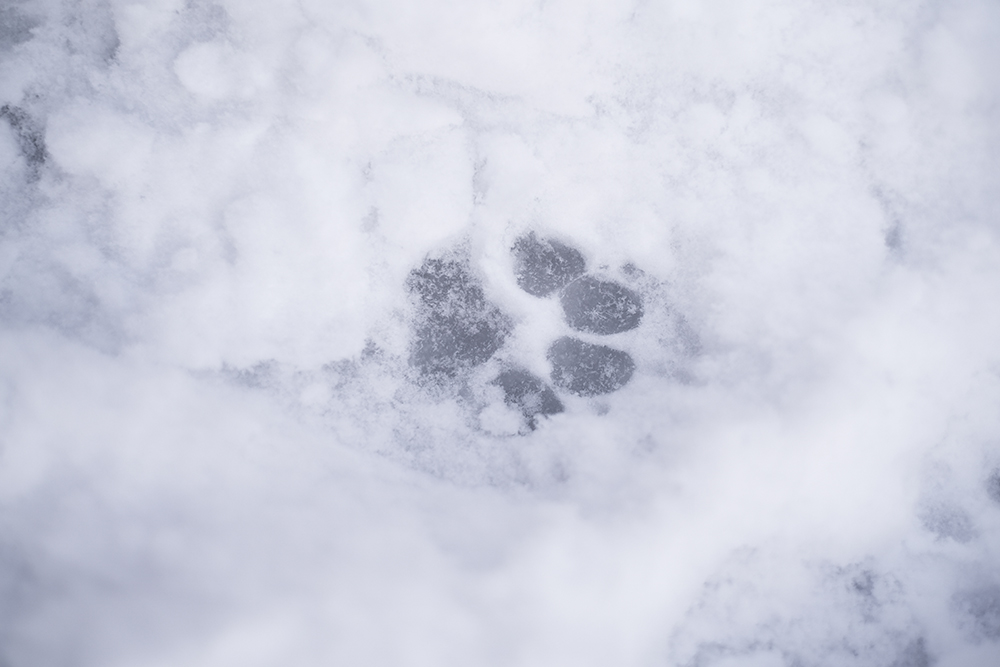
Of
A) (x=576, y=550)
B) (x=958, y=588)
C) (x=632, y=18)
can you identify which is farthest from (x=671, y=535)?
Result: (x=632, y=18)

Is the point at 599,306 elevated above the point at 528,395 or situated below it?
above

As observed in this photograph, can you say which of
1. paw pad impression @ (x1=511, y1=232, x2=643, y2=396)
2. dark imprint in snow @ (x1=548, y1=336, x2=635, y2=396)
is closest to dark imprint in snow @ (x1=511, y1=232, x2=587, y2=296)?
paw pad impression @ (x1=511, y1=232, x2=643, y2=396)

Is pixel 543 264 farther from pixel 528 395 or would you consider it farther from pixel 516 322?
pixel 528 395

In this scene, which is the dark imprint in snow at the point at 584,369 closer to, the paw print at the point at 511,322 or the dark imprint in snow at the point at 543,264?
the paw print at the point at 511,322

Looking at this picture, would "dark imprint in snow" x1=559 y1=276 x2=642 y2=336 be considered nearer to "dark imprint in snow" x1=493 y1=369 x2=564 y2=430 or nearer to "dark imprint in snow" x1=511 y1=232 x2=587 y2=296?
"dark imprint in snow" x1=511 y1=232 x2=587 y2=296

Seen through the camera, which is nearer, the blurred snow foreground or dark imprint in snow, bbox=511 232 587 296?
the blurred snow foreground

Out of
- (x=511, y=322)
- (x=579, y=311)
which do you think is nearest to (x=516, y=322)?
(x=511, y=322)

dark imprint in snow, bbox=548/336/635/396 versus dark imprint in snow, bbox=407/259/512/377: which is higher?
dark imprint in snow, bbox=407/259/512/377

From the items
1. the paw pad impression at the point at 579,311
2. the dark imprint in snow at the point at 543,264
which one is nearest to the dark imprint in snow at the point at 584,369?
the paw pad impression at the point at 579,311

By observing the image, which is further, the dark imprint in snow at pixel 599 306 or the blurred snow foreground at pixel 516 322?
the dark imprint in snow at pixel 599 306
